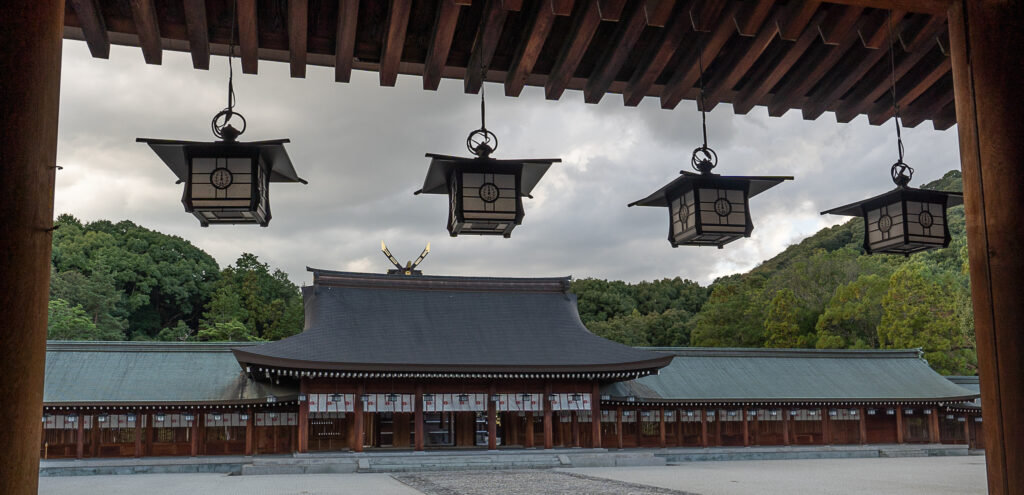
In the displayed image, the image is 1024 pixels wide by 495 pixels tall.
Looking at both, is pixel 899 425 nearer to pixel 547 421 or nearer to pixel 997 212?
pixel 547 421

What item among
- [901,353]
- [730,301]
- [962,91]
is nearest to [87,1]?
[962,91]

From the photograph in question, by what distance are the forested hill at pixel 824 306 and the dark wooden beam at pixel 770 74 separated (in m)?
32.8

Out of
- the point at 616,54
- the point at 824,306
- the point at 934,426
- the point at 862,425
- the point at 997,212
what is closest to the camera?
the point at 997,212

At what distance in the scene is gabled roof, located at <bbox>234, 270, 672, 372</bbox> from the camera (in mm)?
20734

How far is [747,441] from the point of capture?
2344 cm

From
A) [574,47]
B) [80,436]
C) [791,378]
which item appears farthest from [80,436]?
[791,378]

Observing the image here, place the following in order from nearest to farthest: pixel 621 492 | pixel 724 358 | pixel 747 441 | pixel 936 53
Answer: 1. pixel 936 53
2. pixel 621 492
3. pixel 747 441
4. pixel 724 358

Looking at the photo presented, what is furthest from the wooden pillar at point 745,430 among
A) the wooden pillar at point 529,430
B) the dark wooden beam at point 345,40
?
the dark wooden beam at point 345,40

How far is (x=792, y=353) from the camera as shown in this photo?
90.2ft

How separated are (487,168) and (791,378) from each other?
77.0 ft

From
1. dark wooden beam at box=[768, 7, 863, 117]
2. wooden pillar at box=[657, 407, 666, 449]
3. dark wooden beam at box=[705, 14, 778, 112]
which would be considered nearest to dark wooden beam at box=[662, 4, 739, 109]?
dark wooden beam at box=[705, 14, 778, 112]

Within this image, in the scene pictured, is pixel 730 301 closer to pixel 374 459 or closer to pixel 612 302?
pixel 612 302

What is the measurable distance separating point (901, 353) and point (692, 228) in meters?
26.4

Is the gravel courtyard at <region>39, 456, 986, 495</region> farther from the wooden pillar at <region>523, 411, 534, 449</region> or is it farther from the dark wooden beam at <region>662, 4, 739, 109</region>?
the dark wooden beam at <region>662, 4, 739, 109</region>
